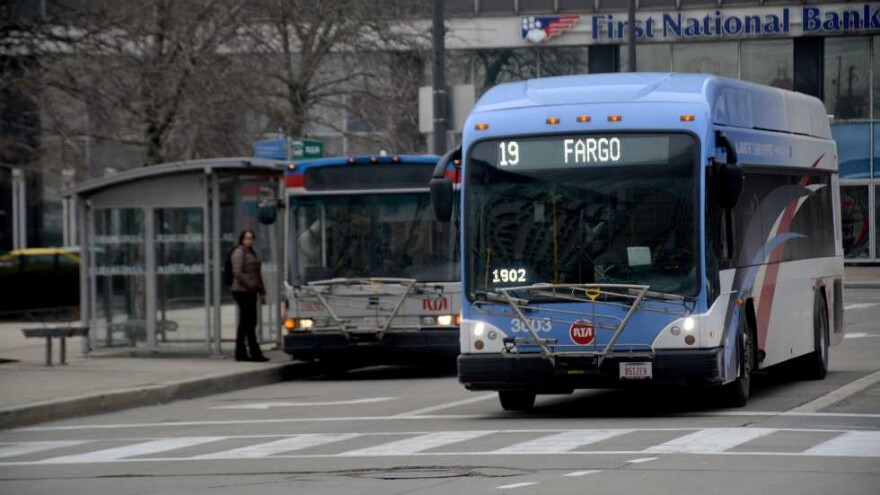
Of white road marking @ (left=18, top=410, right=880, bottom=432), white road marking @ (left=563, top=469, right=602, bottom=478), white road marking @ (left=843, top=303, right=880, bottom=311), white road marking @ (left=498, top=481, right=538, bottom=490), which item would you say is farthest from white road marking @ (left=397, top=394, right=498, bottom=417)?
white road marking @ (left=843, top=303, right=880, bottom=311)

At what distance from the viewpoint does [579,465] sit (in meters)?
11.9

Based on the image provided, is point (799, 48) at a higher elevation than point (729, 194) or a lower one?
higher

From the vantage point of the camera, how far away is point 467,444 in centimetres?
1371

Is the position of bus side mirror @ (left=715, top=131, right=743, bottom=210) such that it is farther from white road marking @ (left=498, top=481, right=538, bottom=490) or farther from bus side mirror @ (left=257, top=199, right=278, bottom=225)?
bus side mirror @ (left=257, top=199, right=278, bottom=225)

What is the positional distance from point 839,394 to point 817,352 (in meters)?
2.00

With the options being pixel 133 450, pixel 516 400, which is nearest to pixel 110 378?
pixel 516 400

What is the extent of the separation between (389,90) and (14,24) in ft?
46.9

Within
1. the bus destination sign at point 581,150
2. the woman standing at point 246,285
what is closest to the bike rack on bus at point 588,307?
the bus destination sign at point 581,150

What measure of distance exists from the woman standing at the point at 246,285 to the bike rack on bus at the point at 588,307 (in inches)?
312

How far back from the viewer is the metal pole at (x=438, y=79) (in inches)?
1018

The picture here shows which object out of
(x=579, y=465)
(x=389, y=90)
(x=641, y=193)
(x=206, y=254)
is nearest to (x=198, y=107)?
(x=206, y=254)

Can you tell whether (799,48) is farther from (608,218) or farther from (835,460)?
(835,460)

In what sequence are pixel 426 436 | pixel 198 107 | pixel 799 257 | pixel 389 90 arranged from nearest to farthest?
1. pixel 426 436
2. pixel 799 257
3. pixel 198 107
4. pixel 389 90

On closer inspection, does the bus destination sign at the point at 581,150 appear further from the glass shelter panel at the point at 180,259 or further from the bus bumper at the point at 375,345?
the glass shelter panel at the point at 180,259
